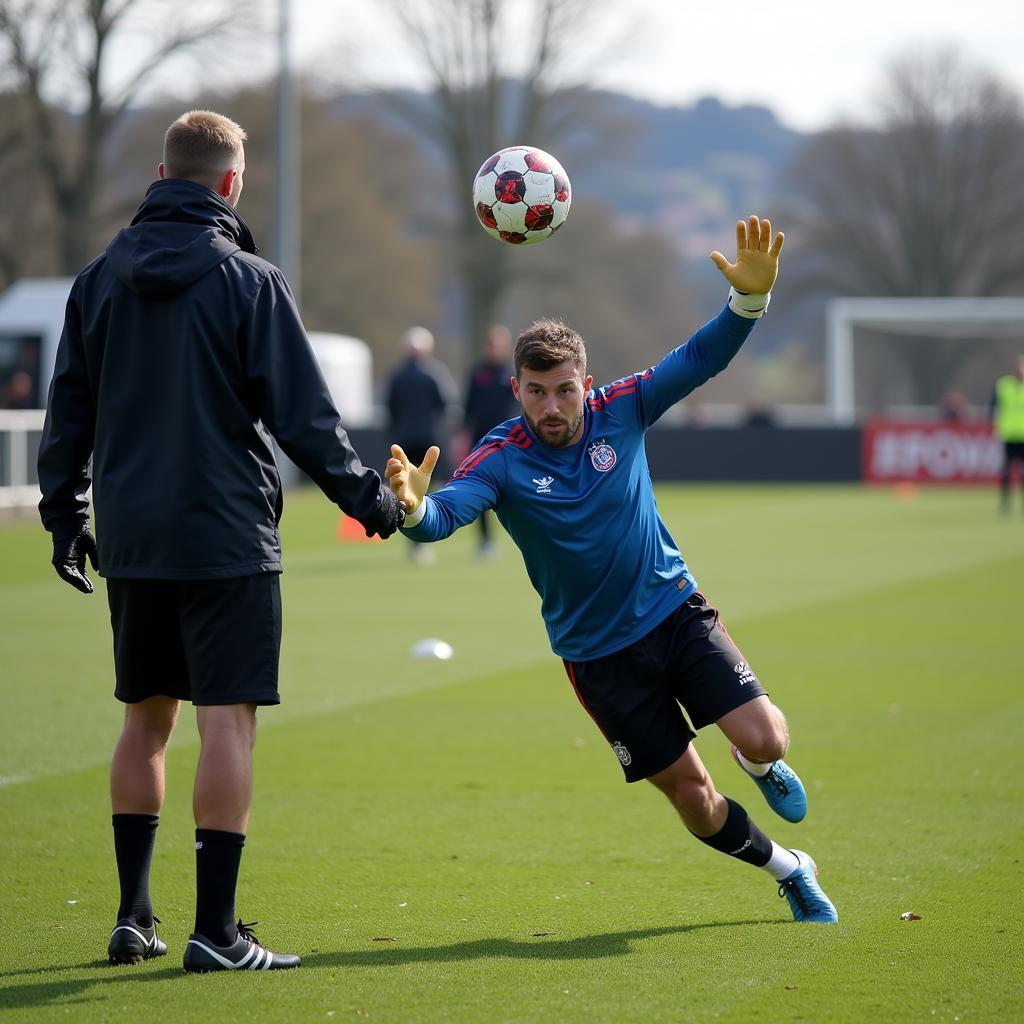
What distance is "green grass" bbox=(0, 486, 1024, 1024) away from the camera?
449 cm

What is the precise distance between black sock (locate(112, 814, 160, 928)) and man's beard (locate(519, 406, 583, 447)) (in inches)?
65.7

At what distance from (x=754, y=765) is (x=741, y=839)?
23 cm

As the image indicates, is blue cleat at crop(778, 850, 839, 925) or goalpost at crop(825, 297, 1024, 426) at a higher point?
goalpost at crop(825, 297, 1024, 426)

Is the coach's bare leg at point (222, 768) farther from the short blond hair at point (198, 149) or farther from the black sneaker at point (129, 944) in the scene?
the short blond hair at point (198, 149)

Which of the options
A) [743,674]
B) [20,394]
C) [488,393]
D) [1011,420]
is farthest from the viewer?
[20,394]

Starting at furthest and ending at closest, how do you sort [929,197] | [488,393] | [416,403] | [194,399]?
→ 1. [929,197]
2. [416,403]
3. [488,393]
4. [194,399]

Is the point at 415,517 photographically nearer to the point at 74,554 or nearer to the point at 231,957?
the point at 74,554

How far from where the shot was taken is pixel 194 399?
4.56 meters

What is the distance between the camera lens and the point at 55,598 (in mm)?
14531

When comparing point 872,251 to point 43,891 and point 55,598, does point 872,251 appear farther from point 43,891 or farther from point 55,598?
point 43,891

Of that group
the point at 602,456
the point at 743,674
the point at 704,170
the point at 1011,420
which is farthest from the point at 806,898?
the point at 704,170

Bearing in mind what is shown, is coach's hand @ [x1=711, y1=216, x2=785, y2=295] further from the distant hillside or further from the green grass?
the distant hillside

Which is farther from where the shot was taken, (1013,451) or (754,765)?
(1013,451)

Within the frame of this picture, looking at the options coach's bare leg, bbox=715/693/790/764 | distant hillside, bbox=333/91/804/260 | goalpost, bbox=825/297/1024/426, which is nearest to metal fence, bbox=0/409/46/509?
goalpost, bbox=825/297/1024/426
